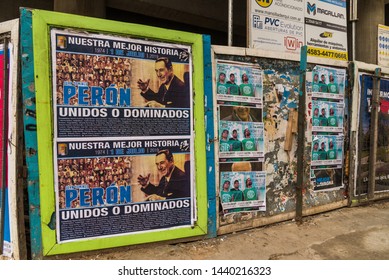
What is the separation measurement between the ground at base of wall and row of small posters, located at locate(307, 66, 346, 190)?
698mm

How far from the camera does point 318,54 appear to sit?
16.2 ft

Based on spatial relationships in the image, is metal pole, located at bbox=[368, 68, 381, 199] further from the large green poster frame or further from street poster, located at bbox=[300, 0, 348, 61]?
the large green poster frame

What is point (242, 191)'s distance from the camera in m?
3.91

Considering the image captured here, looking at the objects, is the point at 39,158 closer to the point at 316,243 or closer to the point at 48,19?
the point at 48,19

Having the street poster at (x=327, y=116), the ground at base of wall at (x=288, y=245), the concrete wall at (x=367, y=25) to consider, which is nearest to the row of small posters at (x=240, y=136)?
the ground at base of wall at (x=288, y=245)

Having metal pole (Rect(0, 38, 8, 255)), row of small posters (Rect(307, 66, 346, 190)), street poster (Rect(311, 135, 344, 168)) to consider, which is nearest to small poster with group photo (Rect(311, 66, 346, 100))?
row of small posters (Rect(307, 66, 346, 190))

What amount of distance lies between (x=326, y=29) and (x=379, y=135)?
6.75 feet

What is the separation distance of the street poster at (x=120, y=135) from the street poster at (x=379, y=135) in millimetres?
3242

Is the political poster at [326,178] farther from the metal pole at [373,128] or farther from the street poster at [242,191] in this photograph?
the street poster at [242,191]

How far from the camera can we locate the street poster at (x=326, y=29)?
16.1ft

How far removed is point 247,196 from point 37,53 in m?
2.84

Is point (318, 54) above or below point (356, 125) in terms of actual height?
above

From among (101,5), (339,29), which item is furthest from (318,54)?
(101,5)
